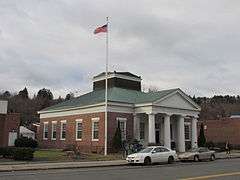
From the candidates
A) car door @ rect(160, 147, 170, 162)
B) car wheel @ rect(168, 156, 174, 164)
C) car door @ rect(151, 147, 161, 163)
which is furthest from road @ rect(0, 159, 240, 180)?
car wheel @ rect(168, 156, 174, 164)

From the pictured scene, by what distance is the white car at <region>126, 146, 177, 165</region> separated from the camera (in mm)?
31609

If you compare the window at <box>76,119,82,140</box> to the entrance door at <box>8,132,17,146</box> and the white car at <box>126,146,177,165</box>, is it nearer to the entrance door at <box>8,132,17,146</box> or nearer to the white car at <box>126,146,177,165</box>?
the entrance door at <box>8,132,17,146</box>

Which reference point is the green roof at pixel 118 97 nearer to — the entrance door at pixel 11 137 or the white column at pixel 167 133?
the white column at pixel 167 133

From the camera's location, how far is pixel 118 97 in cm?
5050

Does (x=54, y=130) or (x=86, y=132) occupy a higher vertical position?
(x=54, y=130)

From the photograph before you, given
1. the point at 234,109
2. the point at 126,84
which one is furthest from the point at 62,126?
the point at 234,109

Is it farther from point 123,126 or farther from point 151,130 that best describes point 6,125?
point 151,130

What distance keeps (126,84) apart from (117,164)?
998 inches

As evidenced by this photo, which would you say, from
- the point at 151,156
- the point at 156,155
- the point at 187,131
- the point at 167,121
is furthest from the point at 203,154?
the point at 187,131

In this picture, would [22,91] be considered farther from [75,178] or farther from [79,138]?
[75,178]

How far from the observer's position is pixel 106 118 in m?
45.3

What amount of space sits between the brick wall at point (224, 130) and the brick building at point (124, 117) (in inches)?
712

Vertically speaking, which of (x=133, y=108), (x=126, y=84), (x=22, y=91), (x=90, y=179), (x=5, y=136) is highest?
(x=22, y=91)

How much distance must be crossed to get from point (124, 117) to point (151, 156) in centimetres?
1659
